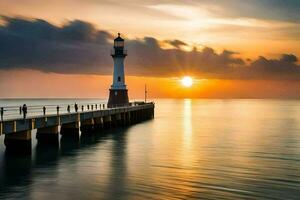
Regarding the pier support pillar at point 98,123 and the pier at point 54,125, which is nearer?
the pier at point 54,125

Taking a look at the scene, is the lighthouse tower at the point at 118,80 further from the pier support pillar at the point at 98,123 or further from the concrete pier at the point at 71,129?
the concrete pier at the point at 71,129

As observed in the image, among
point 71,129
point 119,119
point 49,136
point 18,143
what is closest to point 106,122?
point 119,119

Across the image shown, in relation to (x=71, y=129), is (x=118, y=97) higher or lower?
higher

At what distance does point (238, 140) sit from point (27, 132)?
86.7 feet

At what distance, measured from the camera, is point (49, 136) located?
121ft

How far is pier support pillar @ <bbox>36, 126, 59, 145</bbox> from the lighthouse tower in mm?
30260

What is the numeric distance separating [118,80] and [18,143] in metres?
39.5

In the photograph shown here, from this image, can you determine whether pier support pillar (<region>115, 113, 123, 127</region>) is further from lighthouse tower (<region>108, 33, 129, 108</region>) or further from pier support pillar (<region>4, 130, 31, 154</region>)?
pier support pillar (<region>4, 130, 31, 154</region>)

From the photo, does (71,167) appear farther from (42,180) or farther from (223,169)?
(223,169)

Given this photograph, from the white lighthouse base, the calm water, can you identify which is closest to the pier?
the calm water

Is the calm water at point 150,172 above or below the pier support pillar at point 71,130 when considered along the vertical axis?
below

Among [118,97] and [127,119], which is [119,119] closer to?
[127,119]

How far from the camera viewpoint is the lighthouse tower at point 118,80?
225ft

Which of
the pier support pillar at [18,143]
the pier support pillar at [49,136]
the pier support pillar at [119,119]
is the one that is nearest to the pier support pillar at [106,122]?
the pier support pillar at [119,119]
